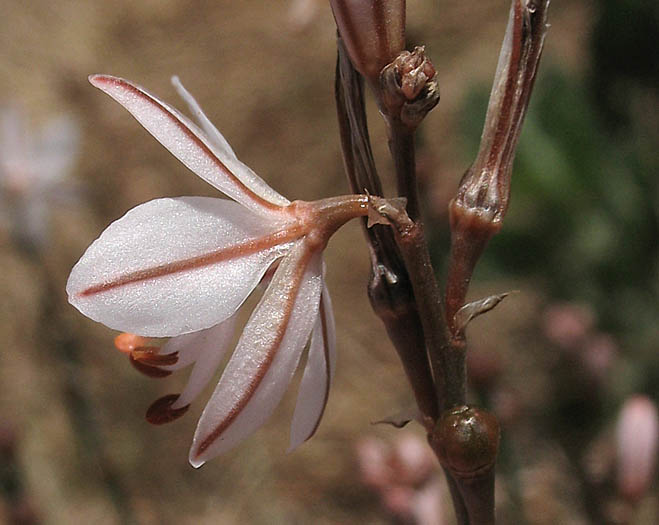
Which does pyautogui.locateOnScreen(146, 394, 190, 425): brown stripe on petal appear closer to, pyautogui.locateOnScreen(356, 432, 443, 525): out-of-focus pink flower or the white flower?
the white flower

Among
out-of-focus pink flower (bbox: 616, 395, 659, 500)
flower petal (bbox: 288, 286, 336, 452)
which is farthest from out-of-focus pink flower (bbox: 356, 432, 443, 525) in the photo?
flower petal (bbox: 288, 286, 336, 452)

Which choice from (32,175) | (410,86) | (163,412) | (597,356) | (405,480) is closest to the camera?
A: (410,86)

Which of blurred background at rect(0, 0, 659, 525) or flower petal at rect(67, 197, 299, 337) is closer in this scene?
flower petal at rect(67, 197, 299, 337)

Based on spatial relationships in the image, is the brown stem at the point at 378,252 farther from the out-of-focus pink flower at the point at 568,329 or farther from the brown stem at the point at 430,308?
the out-of-focus pink flower at the point at 568,329

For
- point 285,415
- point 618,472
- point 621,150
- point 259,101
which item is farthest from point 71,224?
point 618,472

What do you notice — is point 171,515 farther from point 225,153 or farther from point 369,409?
point 225,153

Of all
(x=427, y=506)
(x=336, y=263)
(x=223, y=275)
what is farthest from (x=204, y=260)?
(x=336, y=263)

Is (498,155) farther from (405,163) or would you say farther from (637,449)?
(637,449)
